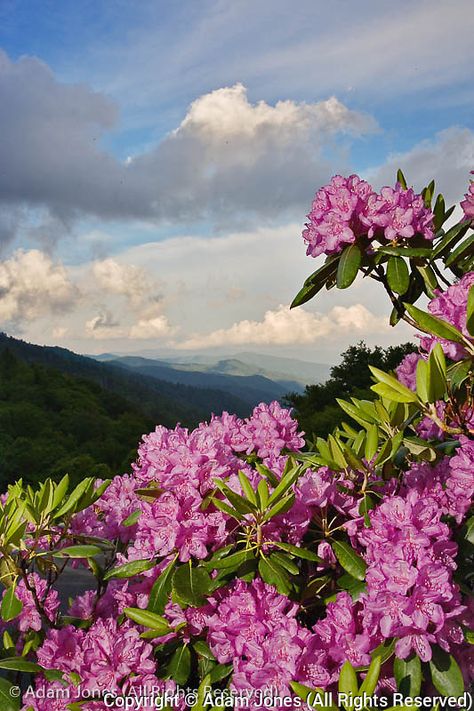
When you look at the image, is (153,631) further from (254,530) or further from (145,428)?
(145,428)

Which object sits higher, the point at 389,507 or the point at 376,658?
the point at 389,507

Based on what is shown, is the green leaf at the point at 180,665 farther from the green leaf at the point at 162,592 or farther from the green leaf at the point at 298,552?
the green leaf at the point at 298,552

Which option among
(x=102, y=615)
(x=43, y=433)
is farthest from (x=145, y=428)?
(x=102, y=615)

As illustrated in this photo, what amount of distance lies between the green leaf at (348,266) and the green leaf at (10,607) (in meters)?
1.48

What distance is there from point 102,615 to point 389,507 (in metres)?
1.22

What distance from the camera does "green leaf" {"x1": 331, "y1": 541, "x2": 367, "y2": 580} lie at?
176cm

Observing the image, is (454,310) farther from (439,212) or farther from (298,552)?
(298,552)

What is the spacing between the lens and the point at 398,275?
2.23 metres

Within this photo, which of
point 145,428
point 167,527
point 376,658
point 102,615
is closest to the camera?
point 376,658

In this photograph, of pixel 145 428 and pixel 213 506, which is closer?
pixel 213 506

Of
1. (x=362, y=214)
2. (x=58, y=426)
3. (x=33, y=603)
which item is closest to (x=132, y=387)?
(x=58, y=426)

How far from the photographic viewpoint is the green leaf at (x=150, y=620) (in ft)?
5.99

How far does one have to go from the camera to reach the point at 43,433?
649 inches

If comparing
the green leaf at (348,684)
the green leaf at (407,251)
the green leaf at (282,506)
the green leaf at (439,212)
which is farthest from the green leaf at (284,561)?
the green leaf at (439,212)
